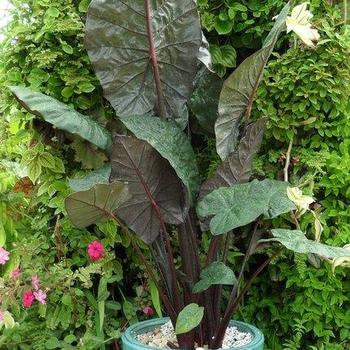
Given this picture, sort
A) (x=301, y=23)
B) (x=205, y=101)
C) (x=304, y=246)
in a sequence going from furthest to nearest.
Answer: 1. (x=205, y=101)
2. (x=301, y=23)
3. (x=304, y=246)

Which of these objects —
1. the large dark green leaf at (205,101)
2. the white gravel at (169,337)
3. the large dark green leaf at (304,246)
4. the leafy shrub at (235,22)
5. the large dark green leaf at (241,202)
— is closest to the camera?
the large dark green leaf at (304,246)

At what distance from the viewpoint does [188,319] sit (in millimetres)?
1848

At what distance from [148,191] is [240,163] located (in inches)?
13.3

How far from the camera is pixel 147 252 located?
2.49 meters

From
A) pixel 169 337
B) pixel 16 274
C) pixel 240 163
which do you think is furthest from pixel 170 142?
pixel 16 274

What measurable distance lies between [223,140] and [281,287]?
74cm

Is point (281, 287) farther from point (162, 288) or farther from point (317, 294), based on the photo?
point (162, 288)

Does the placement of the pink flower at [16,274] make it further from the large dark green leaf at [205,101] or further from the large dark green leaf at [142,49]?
the large dark green leaf at [205,101]

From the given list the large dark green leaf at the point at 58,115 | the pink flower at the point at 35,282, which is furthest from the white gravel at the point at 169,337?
the large dark green leaf at the point at 58,115

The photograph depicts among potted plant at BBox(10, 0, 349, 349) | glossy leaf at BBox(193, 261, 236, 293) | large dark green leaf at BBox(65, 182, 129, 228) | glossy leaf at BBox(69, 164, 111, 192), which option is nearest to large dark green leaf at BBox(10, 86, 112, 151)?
potted plant at BBox(10, 0, 349, 349)

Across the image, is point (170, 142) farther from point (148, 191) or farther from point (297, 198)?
point (297, 198)

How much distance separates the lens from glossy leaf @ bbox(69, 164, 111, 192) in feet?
6.48

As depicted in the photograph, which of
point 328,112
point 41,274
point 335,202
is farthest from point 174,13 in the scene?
point 41,274

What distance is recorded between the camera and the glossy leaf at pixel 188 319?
1.82 m
